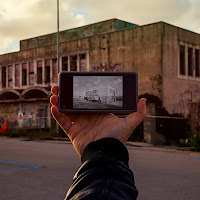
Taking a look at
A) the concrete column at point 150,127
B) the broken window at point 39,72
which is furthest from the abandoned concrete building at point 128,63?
the concrete column at point 150,127

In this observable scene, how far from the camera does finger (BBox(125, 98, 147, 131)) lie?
7.42ft

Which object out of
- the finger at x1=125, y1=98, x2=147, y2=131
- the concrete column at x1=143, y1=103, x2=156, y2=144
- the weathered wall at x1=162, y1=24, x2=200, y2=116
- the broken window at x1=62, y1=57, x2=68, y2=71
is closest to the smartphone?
the finger at x1=125, y1=98, x2=147, y2=131

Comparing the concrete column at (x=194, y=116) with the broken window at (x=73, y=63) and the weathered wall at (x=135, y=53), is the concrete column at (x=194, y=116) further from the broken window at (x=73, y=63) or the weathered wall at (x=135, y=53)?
the broken window at (x=73, y=63)

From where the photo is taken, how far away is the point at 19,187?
734 cm

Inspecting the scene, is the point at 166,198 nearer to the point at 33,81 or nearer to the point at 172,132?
the point at 172,132

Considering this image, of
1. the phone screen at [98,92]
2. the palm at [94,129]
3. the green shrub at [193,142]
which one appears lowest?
the green shrub at [193,142]

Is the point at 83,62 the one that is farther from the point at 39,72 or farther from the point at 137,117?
the point at 137,117

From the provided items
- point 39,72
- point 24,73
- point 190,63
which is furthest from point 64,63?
point 190,63

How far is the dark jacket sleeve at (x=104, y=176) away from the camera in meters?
1.51

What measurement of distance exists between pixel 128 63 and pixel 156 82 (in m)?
2.74

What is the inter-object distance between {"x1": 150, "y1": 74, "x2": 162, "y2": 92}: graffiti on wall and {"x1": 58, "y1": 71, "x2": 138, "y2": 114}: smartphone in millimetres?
20574

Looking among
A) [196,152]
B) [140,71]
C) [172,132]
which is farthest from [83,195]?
[140,71]

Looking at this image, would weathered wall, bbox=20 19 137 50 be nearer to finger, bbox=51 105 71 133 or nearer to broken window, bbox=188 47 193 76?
broken window, bbox=188 47 193 76

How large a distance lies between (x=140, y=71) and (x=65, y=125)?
71.3ft
